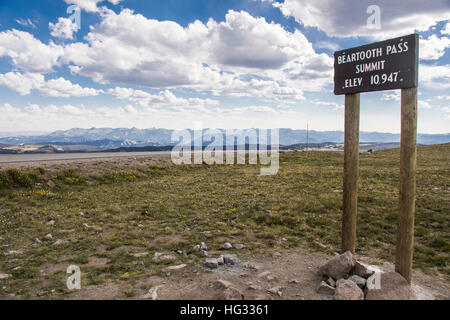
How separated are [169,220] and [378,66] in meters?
10.0

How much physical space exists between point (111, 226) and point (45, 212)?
422 cm

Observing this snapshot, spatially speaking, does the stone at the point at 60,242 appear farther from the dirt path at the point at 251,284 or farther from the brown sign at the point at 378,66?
the brown sign at the point at 378,66

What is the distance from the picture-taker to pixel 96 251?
9.25m

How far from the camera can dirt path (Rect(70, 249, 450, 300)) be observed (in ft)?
19.9

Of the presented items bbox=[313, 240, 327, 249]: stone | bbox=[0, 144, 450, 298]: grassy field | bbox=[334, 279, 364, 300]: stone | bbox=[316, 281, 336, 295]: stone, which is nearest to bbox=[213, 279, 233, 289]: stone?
bbox=[0, 144, 450, 298]: grassy field

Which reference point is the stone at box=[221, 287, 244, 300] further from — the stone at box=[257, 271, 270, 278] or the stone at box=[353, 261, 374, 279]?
the stone at box=[353, 261, 374, 279]

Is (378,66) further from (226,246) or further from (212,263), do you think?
(226,246)

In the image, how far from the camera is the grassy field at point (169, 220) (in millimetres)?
8375

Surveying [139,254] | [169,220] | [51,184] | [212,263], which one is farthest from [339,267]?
[51,184]

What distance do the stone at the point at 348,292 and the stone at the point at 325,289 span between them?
35 centimetres

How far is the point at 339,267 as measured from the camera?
6.84m

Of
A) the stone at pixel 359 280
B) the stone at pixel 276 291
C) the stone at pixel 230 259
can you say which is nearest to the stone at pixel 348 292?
the stone at pixel 359 280
